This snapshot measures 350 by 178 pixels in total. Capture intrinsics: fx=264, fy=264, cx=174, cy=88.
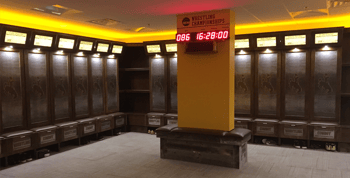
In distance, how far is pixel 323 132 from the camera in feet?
20.7

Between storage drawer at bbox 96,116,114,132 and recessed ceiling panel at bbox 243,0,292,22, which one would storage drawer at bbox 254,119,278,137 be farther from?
storage drawer at bbox 96,116,114,132

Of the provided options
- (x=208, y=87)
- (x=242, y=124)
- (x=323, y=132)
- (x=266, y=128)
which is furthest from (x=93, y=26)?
(x=323, y=132)

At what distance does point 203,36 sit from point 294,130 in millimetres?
3468

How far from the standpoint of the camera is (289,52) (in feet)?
22.3

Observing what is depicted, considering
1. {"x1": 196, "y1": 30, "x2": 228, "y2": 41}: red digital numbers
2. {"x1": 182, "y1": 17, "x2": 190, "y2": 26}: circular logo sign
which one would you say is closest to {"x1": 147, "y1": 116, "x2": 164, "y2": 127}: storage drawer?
{"x1": 182, "y1": 17, "x2": 190, "y2": 26}: circular logo sign

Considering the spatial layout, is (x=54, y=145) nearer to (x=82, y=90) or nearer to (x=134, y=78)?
(x=82, y=90)

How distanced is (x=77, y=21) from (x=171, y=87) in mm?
3394

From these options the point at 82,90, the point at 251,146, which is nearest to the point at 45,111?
the point at 82,90

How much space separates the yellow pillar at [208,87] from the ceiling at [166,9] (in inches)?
18.2

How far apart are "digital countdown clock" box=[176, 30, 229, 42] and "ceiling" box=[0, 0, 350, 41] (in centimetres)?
46

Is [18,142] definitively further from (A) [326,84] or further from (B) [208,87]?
(A) [326,84]

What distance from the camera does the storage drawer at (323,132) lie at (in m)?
6.21

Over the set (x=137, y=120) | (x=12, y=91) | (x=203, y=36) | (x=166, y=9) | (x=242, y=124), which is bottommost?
(x=137, y=120)

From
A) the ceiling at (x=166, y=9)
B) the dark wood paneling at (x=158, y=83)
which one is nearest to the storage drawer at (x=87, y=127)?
the dark wood paneling at (x=158, y=83)
